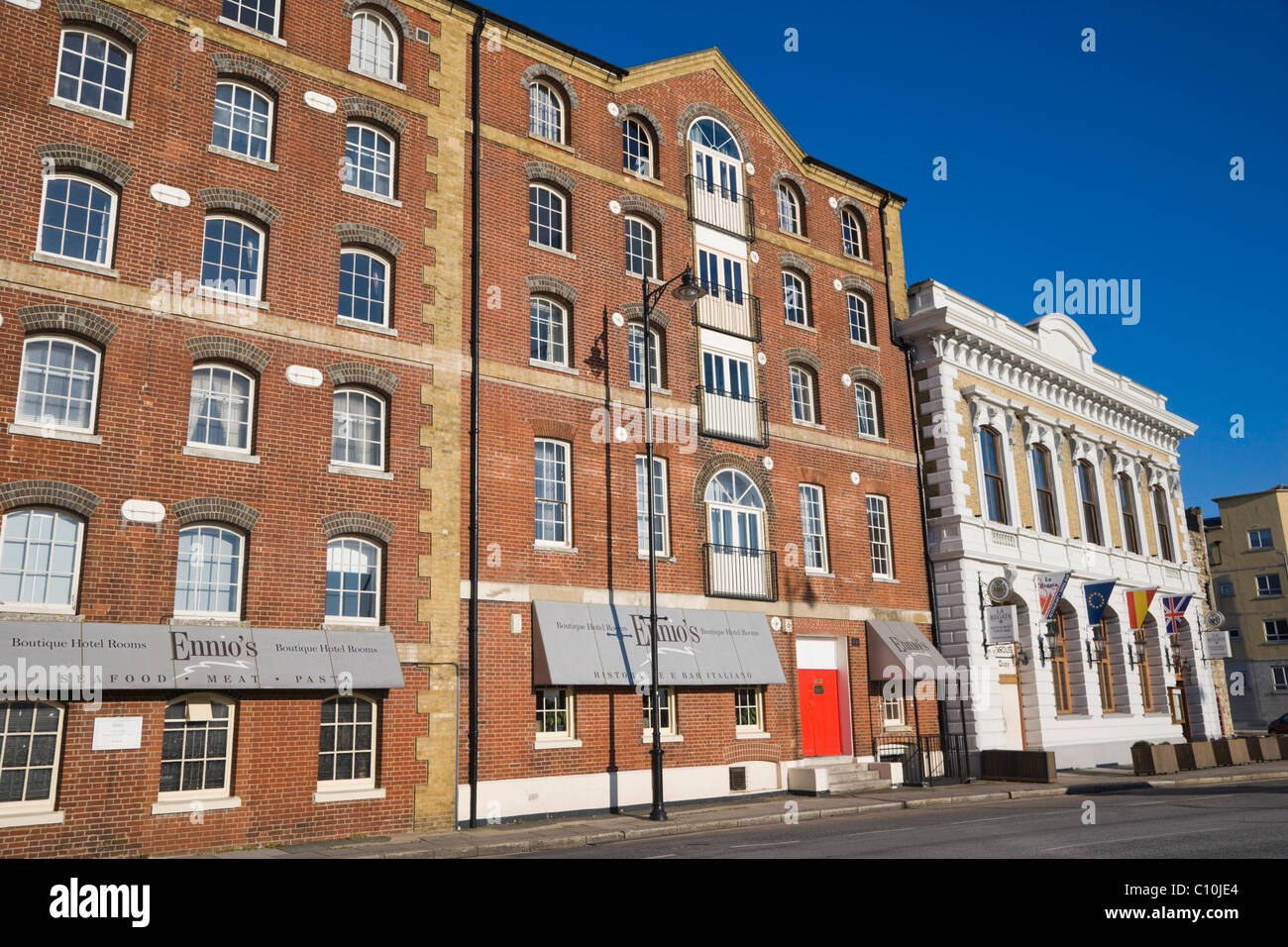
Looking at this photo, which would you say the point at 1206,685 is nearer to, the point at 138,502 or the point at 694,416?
the point at 694,416

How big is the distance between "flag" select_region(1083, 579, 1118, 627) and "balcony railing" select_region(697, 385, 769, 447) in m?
13.7

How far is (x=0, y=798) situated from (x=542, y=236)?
14.7 meters

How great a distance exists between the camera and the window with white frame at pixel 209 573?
16.1 metres

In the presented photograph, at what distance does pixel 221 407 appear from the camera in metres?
17.1

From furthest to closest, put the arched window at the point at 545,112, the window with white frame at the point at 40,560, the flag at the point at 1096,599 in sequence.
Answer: the flag at the point at 1096,599, the arched window at the point at 545,112, the window with white frame at the point at 40,560

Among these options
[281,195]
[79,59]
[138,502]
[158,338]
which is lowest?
[138,502]

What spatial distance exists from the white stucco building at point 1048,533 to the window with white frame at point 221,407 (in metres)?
18.8

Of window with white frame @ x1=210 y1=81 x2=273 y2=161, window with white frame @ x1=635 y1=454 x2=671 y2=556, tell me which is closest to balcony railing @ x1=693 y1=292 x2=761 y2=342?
window with white frame @ x1=635 y1=454 x2=671 y2=556

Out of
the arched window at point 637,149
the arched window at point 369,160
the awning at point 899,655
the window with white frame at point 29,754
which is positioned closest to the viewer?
the window with white frame at point 29,754

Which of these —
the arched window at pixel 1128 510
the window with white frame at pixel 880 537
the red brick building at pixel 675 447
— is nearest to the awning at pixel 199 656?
the red brick building at pixel 675 447

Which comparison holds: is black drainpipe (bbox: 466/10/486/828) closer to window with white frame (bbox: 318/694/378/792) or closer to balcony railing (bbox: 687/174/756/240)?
window with white frame (bbox: 318/694/378/792)

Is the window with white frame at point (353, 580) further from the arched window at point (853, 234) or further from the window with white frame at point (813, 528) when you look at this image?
the arched window at point (853, 234)

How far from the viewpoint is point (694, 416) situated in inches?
931

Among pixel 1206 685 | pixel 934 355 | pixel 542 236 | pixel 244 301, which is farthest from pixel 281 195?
pixel 1206 685
